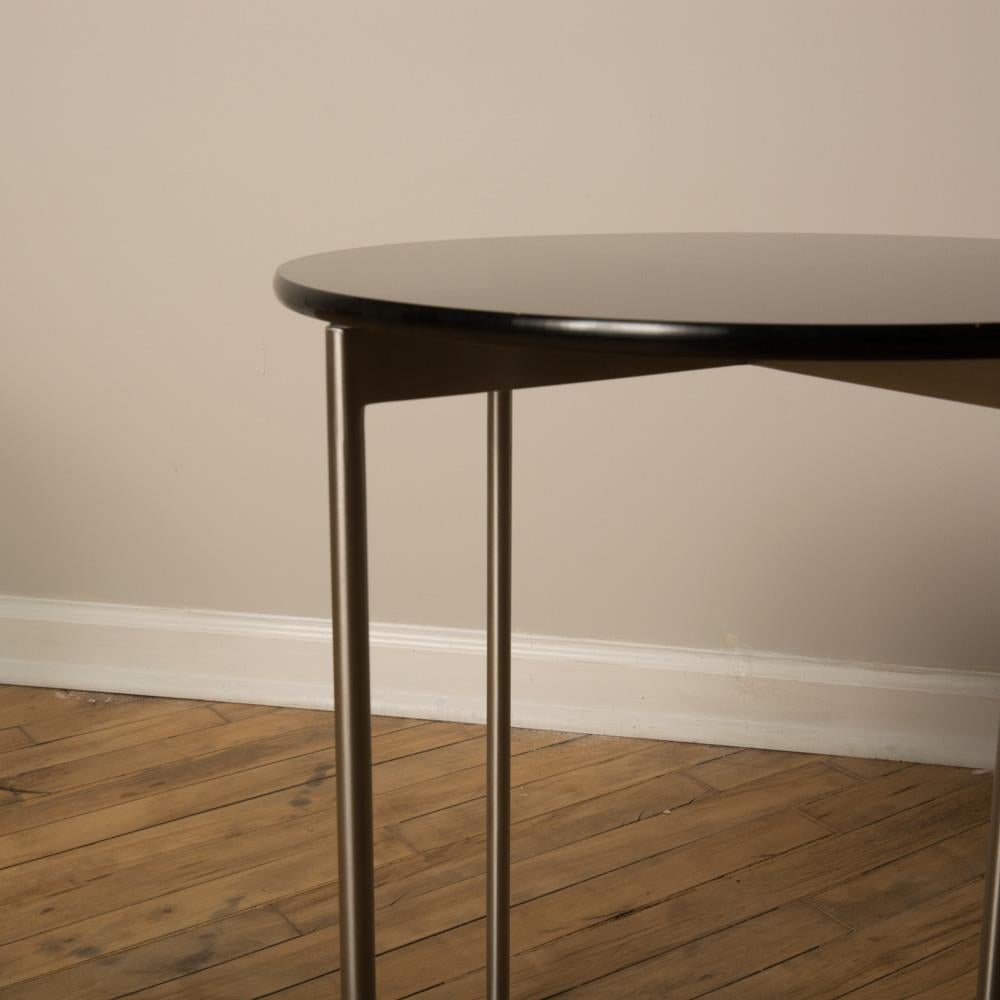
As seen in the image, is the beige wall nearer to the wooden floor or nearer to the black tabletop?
the wooden floor

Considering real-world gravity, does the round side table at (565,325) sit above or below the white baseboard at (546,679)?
above

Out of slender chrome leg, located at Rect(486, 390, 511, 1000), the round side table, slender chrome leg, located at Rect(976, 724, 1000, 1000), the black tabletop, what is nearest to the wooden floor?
slender chrome leg, located at Rect(486, 390, 511, 1000)

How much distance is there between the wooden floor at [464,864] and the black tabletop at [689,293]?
0.81 metres

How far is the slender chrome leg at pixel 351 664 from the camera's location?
0.69 meters

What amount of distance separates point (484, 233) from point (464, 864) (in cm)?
84

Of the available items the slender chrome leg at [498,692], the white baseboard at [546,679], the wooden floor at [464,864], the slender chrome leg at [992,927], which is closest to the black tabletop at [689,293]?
the slender chrome leg at [498,692]

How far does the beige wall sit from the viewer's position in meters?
1.76

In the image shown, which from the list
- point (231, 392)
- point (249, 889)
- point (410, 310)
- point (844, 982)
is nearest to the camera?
point (410, 310)

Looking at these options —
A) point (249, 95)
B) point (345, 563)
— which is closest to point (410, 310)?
point (345, 563)

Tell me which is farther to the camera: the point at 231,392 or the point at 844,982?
the point at 231,392

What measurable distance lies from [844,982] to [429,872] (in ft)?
1.62

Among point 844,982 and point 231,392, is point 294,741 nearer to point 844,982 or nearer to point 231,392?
point 231,392

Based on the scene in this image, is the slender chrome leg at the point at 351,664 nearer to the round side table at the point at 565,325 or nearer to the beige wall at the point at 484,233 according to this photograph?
the round side table at the point at 565,325

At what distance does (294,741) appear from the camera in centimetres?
198
